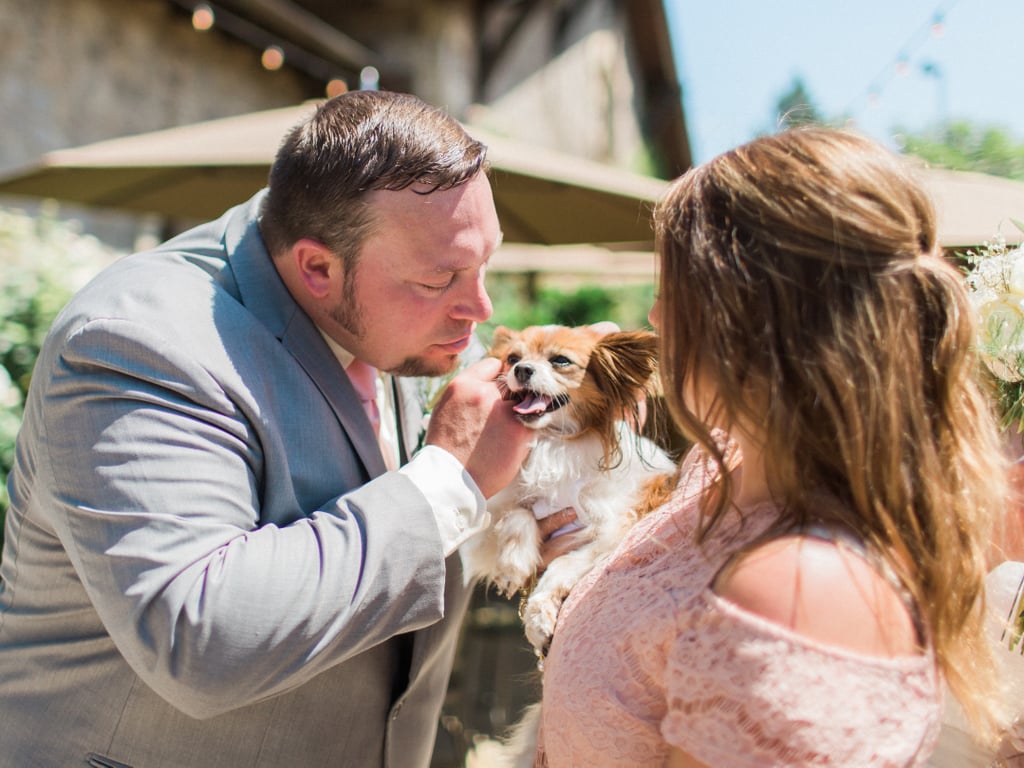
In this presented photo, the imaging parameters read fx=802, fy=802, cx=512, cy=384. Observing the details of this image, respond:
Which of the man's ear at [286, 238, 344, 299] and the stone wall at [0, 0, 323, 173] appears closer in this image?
the man's ear at [286, 238, 344, 299]

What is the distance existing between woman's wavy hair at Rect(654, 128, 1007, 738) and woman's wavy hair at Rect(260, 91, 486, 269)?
822mm

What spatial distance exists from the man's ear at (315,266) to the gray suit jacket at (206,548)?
7cm

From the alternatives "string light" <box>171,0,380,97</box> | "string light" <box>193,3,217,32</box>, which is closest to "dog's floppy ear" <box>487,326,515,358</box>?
"string light" <box>171,0,380,97</box>

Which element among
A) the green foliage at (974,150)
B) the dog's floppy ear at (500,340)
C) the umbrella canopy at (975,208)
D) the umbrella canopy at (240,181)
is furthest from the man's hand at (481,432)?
the umbrella canopy at (240,181)

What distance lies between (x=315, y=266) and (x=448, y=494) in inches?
27.1

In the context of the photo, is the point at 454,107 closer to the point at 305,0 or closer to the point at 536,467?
the point at 305,0

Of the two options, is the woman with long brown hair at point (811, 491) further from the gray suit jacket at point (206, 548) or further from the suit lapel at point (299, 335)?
the suit lapel at point (299, 335)

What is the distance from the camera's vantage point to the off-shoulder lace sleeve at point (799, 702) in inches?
41.3

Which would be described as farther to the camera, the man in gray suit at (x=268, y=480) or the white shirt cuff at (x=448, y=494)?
the white shirt cuff at (x=448, y=494)

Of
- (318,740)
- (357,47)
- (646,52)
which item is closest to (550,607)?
(318,740)

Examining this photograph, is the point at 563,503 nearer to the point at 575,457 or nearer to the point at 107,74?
the point at 575,457

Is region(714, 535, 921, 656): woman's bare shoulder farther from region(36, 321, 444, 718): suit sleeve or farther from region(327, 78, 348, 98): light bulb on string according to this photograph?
region(327, 78, 348, 98): light bulb on string

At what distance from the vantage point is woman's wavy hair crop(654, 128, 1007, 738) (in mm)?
1170

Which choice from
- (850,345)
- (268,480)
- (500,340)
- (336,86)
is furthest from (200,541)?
(336,86)
